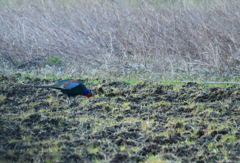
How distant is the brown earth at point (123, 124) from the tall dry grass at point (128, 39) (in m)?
1.41

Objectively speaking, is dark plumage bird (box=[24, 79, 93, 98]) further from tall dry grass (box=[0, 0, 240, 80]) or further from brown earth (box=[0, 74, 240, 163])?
tall dry grass (box=[0, 0, 240, 80])

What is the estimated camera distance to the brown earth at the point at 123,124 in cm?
306

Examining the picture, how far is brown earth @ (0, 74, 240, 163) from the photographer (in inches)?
120

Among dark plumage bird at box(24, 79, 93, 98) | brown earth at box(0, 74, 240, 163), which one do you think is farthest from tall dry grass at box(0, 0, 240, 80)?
dark plumage bird at box(24, 79, 93, 98)

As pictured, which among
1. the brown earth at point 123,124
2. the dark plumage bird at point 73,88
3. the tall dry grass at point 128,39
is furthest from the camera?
the tall dry grass at point 128,39

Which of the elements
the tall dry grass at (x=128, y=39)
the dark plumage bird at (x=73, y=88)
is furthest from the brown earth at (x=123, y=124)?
the tall dry grass at (x=128, y=39)

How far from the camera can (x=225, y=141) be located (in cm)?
334

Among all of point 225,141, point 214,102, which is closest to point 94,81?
point 214,102

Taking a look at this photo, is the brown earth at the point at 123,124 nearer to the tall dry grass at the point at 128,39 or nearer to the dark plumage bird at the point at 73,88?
the dark plumage bird at the point at 73,88

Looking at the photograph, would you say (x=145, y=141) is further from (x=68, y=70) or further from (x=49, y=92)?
(x=68, y=70)

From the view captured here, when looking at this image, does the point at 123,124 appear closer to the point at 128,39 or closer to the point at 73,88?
the point at 73,88

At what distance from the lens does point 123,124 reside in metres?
3.83

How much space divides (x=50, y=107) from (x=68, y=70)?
2660 millimetres

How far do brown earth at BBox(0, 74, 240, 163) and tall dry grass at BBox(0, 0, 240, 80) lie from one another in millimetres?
1410
